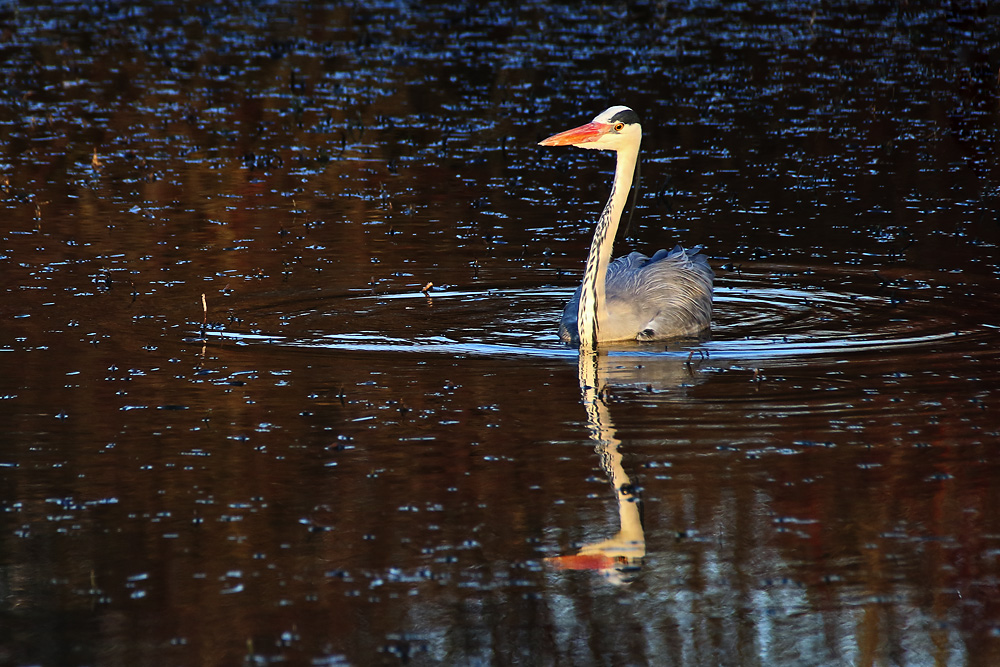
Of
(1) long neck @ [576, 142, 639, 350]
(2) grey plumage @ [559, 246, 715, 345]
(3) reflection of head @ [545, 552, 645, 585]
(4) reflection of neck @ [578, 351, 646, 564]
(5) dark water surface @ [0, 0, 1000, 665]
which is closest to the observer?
(5) dark water surface @ [0, 0, 1000, 665]

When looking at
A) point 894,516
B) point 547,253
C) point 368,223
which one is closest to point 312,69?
point 368,223

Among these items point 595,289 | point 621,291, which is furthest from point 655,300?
point 595,289

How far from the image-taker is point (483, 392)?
961 cm

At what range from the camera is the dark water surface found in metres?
6.54

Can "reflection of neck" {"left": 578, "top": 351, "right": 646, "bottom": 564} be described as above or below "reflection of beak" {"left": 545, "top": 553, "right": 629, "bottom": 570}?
above

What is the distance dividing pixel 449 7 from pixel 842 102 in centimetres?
1439

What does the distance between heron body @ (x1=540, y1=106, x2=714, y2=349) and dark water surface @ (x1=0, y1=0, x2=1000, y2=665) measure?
0.25 metres

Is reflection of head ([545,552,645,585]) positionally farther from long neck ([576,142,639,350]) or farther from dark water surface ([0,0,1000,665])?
long neck ([576,142,639,350])

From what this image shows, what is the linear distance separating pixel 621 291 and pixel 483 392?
87.3 inches

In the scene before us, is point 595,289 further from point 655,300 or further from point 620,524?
point 620,524

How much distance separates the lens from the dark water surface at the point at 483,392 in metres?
6.54

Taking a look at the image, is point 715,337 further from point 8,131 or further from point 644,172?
point 8,131

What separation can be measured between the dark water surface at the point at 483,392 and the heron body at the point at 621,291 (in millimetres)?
251

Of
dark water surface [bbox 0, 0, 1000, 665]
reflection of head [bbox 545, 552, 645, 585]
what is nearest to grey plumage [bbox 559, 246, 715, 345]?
dark water surface [bbox 0, 0, 1000, 665]
